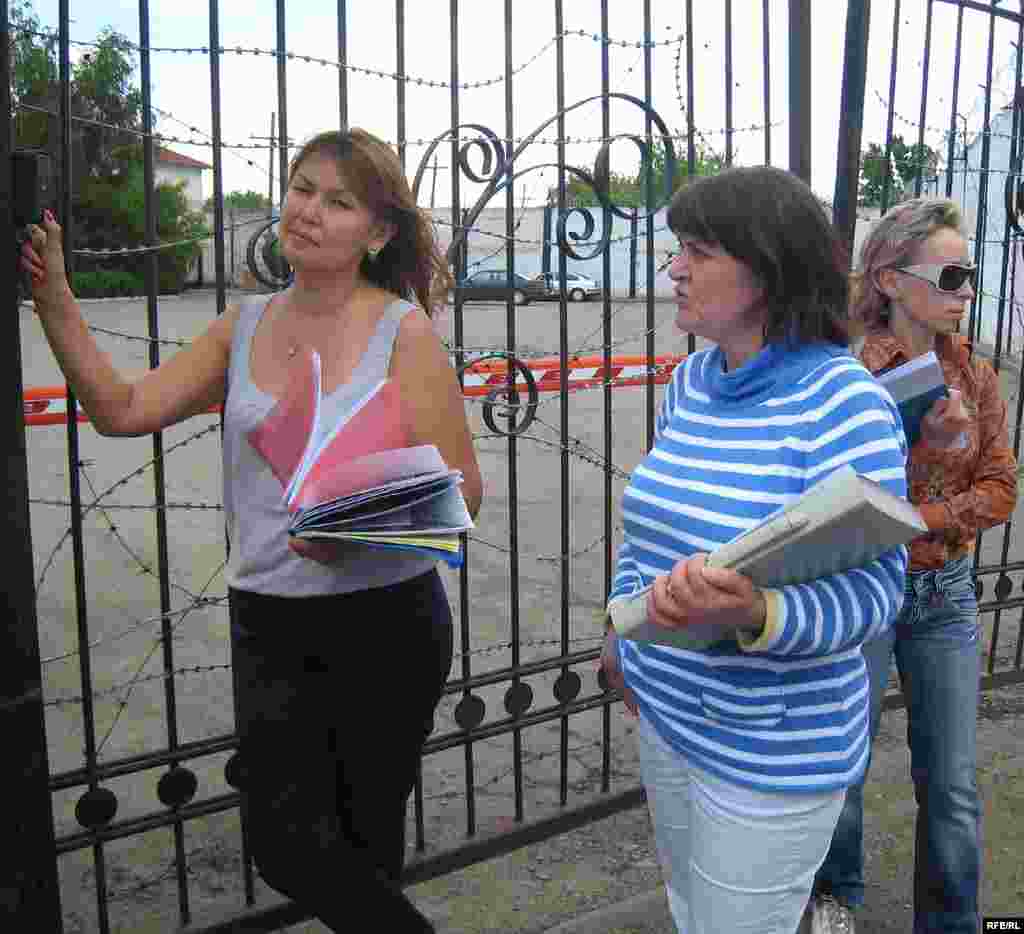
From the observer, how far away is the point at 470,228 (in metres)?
3.04

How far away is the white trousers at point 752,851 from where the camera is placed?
6.22 ft

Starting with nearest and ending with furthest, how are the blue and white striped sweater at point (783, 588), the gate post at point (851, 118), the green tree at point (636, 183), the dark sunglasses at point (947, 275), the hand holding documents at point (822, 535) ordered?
the hand holding documents at point (822, 535) < the blue and white striped sweater at point (783, 588) < the dark sunglasses at point (947, 275) < the green tree at point (636, 183) < the gate post at point (851, 118)

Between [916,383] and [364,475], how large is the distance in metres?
1.09

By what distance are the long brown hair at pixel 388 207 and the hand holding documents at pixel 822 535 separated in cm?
89

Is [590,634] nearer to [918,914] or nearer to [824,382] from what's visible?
[918,914]

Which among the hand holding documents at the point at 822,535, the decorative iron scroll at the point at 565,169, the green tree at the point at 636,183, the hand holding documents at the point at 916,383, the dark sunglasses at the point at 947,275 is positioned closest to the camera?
the hand holding documents at the point at 822,535

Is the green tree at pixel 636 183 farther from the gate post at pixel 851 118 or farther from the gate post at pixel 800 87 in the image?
the gate post at pixel 851 118

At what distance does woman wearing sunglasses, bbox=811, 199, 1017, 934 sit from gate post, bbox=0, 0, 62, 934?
1680 mm

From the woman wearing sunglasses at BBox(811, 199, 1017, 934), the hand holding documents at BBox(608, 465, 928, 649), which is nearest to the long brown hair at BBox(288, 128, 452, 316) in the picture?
the hand holding documents at BBox(608, 465, 928, 649)

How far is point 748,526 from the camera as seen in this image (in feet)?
6.09

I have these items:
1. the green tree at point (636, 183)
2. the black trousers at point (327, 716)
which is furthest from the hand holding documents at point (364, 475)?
the green tree at point (636, 183)

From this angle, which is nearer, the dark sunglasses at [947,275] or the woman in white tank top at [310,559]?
the woman in white tank top at [310,559]

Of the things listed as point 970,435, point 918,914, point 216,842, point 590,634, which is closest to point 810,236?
point 970,435

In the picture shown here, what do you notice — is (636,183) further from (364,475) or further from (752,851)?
(752,851)
